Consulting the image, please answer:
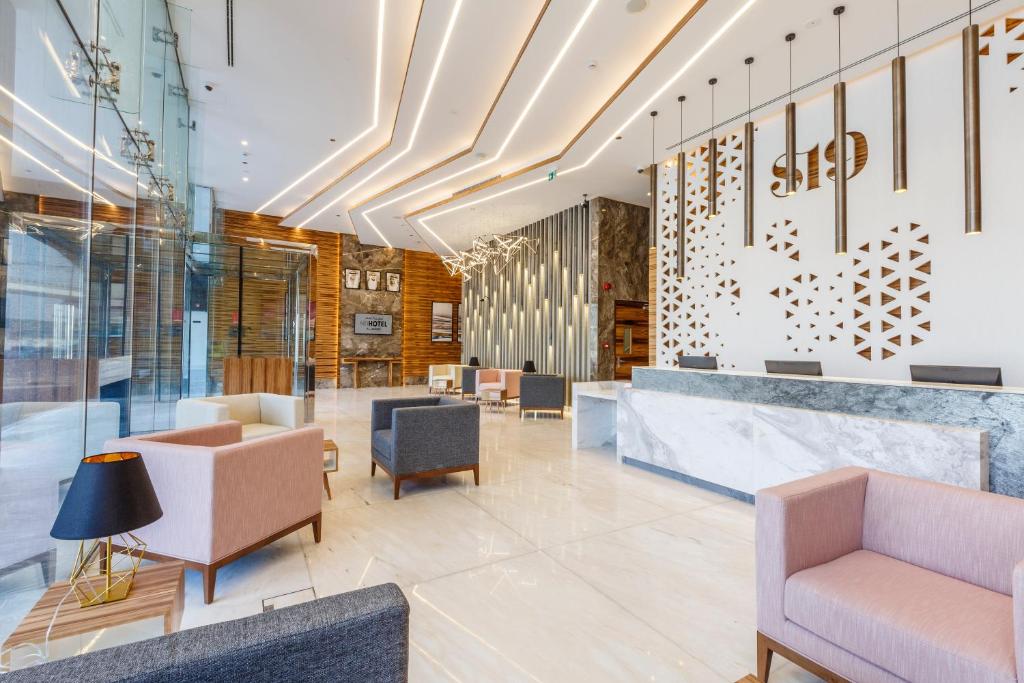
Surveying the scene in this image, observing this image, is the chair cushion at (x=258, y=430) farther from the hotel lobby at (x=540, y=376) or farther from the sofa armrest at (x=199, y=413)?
the sofa armrest at (x=199, y=413)

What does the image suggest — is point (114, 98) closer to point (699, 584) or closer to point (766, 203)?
point (699, 584)

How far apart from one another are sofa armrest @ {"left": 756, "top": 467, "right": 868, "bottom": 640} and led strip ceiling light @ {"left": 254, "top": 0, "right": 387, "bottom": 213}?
5443 mm

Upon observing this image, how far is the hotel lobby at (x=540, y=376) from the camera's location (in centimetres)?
183

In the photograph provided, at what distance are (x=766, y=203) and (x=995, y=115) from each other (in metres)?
2.11

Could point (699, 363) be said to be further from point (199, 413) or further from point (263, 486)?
point (199, 413)

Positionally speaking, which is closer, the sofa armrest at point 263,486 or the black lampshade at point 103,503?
the black lampshade at point 103,503

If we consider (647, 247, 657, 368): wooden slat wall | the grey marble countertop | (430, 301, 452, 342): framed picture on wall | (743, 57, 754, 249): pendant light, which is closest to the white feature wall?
(647, 247, 657, 368): wooden slat wall

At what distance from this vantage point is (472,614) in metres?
2.47

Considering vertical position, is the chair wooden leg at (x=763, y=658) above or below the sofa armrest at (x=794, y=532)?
below

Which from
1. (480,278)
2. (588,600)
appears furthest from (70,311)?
(480,278)

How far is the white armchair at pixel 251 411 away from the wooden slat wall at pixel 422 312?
32.3 feet

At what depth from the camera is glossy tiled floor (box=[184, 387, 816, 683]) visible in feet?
7.06

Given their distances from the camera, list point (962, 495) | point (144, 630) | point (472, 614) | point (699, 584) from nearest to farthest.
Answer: point (144, 630), point (962, 495), point (472, 614), point (699, 584)

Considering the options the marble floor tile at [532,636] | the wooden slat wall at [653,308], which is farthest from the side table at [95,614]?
the wooden slat wall at [653,308]
